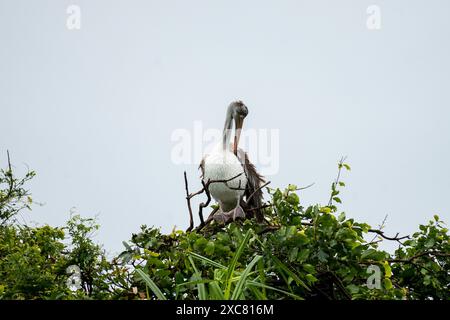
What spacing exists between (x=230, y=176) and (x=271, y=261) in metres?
2.52

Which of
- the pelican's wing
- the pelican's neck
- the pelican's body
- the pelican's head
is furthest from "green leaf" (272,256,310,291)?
the pelican's head

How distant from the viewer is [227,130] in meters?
7.20

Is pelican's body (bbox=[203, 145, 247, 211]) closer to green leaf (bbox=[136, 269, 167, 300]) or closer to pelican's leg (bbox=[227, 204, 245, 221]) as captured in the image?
pelican's leg (bbox=[227, 204, 245, 221])

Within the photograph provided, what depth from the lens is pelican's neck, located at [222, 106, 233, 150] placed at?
704cm

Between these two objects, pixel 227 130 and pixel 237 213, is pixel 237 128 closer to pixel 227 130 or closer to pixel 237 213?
pixel 227 130

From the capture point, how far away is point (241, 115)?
7312 mm

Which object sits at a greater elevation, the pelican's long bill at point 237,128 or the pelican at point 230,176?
the pelican's long bill at point 237,128

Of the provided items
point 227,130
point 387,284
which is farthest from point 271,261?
point 227,130

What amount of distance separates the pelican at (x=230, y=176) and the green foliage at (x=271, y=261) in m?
1.52

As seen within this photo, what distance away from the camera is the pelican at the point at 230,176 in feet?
21.9

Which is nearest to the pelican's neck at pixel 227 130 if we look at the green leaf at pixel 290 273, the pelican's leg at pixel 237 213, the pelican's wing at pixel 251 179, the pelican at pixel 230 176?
the pelican at pixel 230 176

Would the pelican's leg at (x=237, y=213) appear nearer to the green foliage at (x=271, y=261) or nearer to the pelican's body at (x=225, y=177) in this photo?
the pelican's body at (x=225, y=177)
